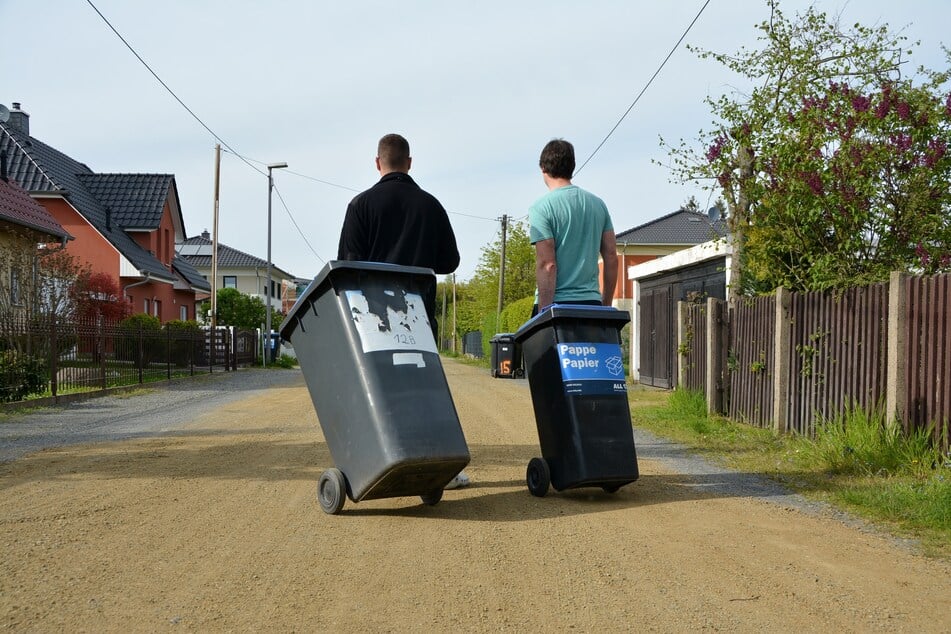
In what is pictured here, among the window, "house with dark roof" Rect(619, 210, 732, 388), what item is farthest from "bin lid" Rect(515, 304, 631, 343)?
the window

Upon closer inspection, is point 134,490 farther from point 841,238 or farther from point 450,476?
point 841,238

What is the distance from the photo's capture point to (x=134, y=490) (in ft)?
17.4

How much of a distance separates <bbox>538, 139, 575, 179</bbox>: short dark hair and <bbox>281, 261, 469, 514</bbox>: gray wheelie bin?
47.1 inches

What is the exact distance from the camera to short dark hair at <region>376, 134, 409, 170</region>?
212 inches

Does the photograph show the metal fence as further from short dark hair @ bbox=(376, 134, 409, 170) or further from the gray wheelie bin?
the gray wheelie bin

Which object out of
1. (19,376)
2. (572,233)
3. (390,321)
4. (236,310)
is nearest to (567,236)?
(572,233)

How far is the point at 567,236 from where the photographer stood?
5.38m

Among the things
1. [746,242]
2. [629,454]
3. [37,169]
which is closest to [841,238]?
[746,242]

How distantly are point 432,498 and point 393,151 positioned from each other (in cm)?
215

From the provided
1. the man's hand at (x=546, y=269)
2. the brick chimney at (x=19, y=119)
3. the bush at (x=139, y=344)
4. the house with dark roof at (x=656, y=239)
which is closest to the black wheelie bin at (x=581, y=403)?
the man's hand at (x=546, y=269)

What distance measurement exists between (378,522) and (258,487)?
1321mm

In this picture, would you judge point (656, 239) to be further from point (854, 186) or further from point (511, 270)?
point (854, 186)

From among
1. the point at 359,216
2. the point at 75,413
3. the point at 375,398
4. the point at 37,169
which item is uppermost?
the point at 37,169

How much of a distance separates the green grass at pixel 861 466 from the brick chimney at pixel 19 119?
1211 inches
